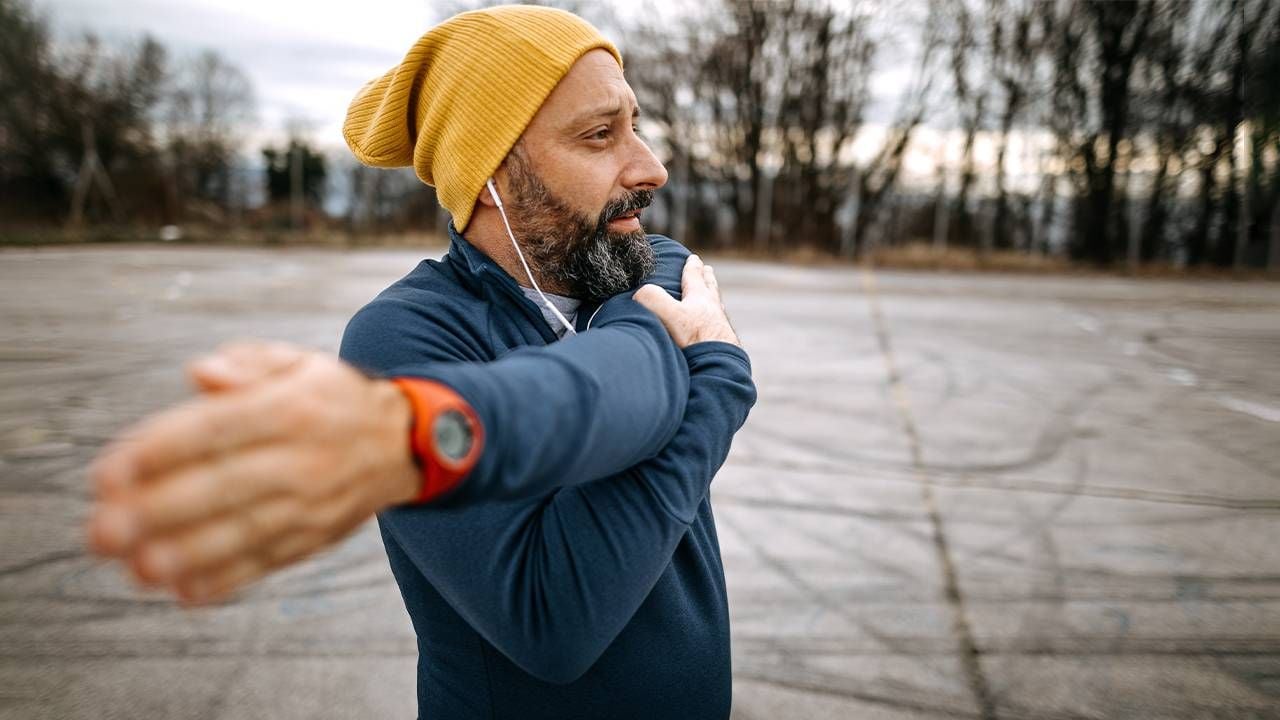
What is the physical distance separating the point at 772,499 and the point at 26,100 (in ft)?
103

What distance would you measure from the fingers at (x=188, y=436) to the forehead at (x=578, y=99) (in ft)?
2.86

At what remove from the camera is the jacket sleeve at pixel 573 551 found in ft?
3.10

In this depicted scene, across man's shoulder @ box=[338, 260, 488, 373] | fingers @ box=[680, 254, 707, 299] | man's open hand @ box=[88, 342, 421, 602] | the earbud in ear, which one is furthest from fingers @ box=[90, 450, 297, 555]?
the earbud in ear

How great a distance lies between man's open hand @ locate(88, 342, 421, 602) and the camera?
1.63 ft

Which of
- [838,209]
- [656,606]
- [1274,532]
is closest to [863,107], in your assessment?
[838,209]

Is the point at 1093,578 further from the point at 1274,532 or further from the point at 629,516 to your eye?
the point at 629,516

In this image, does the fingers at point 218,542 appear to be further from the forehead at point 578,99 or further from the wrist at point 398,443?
the forehead at point 578,99

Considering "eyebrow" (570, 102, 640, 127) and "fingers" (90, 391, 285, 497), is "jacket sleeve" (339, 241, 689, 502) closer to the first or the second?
"fingers" (90, 391, 285, 497)

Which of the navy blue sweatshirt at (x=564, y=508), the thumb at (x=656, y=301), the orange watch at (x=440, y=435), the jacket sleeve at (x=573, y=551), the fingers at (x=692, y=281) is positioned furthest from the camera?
the fingers at (x=692, y=281)

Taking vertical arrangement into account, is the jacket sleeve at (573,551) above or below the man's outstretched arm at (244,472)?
below

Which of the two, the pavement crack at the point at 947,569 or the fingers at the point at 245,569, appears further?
the pavement crack at the point at 947,569

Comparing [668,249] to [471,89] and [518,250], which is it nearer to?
[518,250]

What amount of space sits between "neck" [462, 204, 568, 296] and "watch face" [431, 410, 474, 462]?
29.3 inches

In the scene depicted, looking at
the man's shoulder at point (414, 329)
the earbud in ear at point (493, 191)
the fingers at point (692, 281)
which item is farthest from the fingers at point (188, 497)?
the earbud in ear at point (493, 191)
